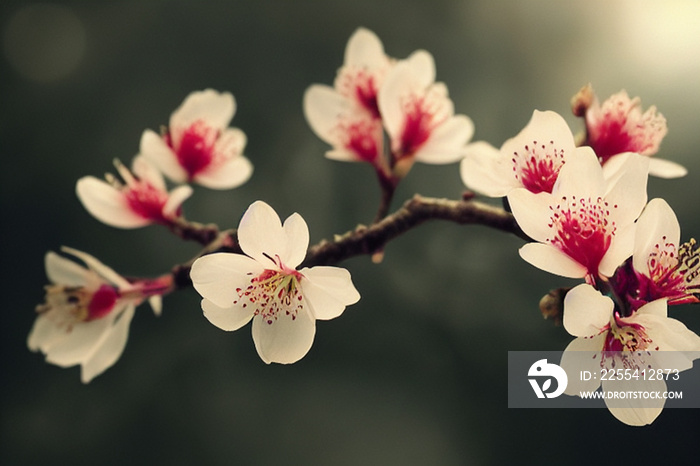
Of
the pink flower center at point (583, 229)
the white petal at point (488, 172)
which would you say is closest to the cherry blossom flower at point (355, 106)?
the white petal at point (488, 172)

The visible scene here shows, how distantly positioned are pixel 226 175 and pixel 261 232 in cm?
21

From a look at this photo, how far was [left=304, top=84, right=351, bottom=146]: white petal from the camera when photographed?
0.59 m

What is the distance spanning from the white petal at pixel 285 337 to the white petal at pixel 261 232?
1.8 inches

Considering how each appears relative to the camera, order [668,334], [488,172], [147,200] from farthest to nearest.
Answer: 1. [147,200]
2. [488,172]
3. [668,334]

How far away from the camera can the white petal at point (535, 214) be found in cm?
36

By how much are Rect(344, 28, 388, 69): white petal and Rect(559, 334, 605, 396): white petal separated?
1.07 feet

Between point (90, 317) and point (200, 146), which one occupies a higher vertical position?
point (200, 146)

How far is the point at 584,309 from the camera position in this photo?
0.34 m

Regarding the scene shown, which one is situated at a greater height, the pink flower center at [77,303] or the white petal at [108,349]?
the pink flower center at [77,303]

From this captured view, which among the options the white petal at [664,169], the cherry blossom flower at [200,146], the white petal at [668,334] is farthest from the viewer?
the cherry blossom flower at [200,146]

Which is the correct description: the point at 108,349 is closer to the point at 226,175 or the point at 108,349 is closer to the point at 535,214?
the point at 226,175

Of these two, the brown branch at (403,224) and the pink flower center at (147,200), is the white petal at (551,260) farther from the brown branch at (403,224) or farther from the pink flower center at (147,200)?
the pink flower center at (147,200)

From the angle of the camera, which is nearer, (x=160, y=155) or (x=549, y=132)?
(x=549, y=132)

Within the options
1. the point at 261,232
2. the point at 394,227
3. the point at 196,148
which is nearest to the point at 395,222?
the point at 394,227
